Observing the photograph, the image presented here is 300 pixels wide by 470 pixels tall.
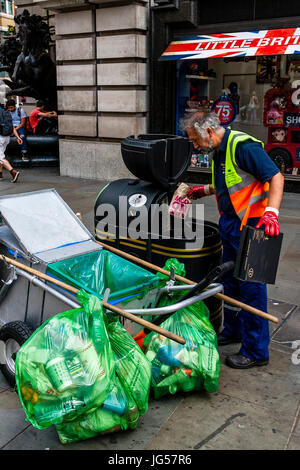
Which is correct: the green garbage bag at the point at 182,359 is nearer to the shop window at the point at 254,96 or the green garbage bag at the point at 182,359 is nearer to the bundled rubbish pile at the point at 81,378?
the bundled rubbish pile at the point at 81,378

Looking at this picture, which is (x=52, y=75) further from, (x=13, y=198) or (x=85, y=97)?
(x=13, y=198)

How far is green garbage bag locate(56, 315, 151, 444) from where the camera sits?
2.59m

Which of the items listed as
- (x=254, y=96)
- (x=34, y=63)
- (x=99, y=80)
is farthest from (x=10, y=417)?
(x=34, y=63)

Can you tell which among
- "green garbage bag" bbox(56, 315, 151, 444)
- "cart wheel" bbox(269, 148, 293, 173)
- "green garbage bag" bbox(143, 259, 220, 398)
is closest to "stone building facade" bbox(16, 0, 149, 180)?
"cart wheel" bbox(269, 148, 293, 173)

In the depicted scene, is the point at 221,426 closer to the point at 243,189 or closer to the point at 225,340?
the point at 225,340

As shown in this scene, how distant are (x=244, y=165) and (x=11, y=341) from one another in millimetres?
1936

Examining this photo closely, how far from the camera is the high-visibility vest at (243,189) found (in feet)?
11.0

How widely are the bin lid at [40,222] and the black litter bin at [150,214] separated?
34 centimetres

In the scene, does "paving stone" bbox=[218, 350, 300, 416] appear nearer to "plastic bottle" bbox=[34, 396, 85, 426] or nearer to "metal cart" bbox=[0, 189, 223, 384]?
"metal cart" bbox=[0, 189, 223, 384]

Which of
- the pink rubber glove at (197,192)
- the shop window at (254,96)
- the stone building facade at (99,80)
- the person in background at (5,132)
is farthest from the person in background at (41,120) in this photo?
the pink rubber glove at (197,192)

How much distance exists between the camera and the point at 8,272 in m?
3.46

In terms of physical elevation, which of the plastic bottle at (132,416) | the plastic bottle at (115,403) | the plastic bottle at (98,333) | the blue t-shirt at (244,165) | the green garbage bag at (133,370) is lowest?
the plastic bottle at (132,416)

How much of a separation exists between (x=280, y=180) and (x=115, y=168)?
753cm

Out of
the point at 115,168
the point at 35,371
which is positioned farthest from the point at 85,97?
the point at 35,371
